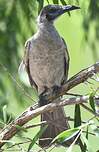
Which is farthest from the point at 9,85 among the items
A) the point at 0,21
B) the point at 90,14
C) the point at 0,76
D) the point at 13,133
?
the point at 13,133

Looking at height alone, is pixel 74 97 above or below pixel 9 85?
above

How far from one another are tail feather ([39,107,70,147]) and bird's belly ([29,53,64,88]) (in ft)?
0.69

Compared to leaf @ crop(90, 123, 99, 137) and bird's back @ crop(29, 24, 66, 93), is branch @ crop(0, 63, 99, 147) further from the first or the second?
bird's back @ crop(29, 24, 66, 93)

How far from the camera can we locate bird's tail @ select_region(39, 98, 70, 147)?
2.88 m

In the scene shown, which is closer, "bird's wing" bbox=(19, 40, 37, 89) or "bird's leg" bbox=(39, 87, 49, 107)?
"bird's leg" bbox=(39, 87, 49, 107)

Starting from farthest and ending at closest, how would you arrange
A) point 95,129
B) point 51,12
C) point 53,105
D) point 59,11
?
point 51,12 → point 59,11 → point 53,105 → point 95,129

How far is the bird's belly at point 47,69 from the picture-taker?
3352mm

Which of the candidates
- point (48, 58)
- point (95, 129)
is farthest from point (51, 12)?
point (95, 129)

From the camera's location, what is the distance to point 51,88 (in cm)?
338

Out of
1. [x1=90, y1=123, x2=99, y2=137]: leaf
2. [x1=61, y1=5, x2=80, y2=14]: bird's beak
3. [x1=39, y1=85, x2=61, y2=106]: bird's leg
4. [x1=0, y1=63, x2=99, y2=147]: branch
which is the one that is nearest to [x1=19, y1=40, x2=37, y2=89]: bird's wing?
[x1=39, y1=85, x2=61, y2=106]: bird's leg

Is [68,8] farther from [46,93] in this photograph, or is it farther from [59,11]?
[46,93]

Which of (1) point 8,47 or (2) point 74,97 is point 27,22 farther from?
(2) point 74,97

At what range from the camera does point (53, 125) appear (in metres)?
3.06

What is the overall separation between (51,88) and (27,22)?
2.09 feet
